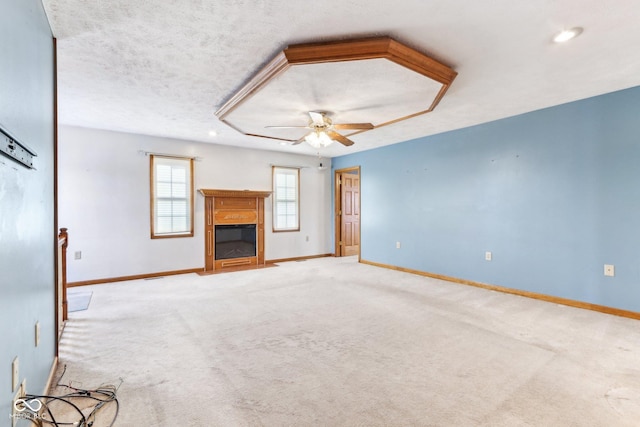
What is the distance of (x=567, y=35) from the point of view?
226cm

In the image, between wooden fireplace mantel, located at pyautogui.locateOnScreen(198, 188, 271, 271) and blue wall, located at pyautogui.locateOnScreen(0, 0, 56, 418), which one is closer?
blue wall, located at pyautogui.locateOnScreen(0, 0, 56, 418)

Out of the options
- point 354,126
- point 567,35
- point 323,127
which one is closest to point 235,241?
point 323,127

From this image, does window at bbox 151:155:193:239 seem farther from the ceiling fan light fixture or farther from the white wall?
the ceiling fan light fixture

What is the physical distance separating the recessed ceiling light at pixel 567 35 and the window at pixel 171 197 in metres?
5.52

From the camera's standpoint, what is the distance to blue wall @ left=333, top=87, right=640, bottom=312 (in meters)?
3.40

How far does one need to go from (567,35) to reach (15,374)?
399 centimetres

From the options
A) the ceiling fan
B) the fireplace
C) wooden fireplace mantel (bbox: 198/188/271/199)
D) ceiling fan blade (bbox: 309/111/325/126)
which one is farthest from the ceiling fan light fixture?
the fireplace

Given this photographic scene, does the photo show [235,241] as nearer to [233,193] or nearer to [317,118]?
[233,193]

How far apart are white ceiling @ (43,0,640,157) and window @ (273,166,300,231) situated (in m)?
3.08

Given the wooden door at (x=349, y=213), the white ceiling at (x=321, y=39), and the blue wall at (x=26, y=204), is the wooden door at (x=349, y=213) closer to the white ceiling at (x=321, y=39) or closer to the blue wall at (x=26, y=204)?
the white ceiling at (x=321, y=39)

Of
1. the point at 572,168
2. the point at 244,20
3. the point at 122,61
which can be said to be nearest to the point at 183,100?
the point at 122,61

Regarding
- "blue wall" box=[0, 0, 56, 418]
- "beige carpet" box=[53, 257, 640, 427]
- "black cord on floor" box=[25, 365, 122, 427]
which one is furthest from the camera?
"beige carpet" box=[53, 257, 640, 427]

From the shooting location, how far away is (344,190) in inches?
299

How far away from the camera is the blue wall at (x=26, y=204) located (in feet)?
4.05
